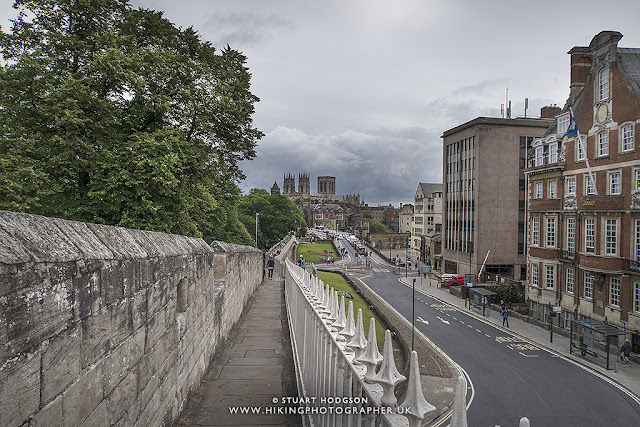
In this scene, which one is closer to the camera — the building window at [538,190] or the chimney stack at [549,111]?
the building window at [538,190]

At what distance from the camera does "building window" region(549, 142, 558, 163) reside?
33188 millimetres

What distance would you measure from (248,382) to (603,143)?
3004 centimetres

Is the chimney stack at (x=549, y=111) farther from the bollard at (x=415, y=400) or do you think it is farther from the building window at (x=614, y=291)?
the bollard at (x=415, y=400)

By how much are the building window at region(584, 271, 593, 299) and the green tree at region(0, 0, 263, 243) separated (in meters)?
25.8

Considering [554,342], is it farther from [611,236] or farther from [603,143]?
[603,143]

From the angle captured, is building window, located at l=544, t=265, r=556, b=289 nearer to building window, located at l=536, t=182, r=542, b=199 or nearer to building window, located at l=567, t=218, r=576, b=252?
building window, located at l=567, t=218, r=576, b=252

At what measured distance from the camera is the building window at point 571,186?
101 feet

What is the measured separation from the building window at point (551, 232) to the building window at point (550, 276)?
1.77 metres

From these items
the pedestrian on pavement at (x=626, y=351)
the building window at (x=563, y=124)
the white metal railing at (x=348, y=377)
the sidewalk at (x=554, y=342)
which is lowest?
the sidewalk at (x=554, y=342)

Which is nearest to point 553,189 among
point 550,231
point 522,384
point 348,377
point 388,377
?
point 550,231

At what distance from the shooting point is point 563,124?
33.0m

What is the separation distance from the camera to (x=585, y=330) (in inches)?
892

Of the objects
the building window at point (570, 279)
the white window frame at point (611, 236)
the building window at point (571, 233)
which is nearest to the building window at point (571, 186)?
the building window at point (571, 233)

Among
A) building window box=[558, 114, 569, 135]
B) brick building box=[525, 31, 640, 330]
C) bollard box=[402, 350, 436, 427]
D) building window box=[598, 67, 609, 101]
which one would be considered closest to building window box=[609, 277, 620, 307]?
brick building box=[525, 31, 640, 330]
